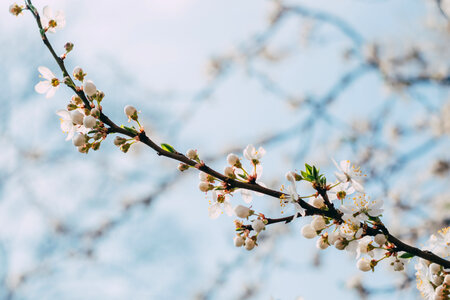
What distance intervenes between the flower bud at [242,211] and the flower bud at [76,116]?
56 cm

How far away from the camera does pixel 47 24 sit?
130cm

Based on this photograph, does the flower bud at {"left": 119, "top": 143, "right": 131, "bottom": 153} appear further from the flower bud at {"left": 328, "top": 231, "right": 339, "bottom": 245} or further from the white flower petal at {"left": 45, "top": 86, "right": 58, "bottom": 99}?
the flower bud at {"left": 328, "top": 231, "right": 339, "bottom": 245}

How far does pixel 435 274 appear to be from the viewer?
1.13 m

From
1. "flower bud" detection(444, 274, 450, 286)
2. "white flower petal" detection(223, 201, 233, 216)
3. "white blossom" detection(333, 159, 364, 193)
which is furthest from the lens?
"white flower petal" detection(223, 201, 233, 216)

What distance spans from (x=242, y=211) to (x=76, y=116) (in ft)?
1.93

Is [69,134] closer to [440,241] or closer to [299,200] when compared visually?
[299,200]

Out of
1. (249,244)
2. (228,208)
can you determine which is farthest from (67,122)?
(249,244)

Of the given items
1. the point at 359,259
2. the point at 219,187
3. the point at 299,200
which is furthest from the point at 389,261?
the point at 219,187

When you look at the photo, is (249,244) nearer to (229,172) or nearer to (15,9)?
(229,172)

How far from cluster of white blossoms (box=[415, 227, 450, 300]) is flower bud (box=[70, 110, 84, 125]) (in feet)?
3.84

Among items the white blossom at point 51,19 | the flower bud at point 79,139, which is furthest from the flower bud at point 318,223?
the white blossom at point 51,19

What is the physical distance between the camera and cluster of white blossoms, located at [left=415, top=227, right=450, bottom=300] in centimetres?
108

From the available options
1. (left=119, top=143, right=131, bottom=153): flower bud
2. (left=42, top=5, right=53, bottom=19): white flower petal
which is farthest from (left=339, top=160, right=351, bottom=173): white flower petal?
(left=42, top=5, right=53, bottom=19): white flower petal

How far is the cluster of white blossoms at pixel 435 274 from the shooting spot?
1.08m
